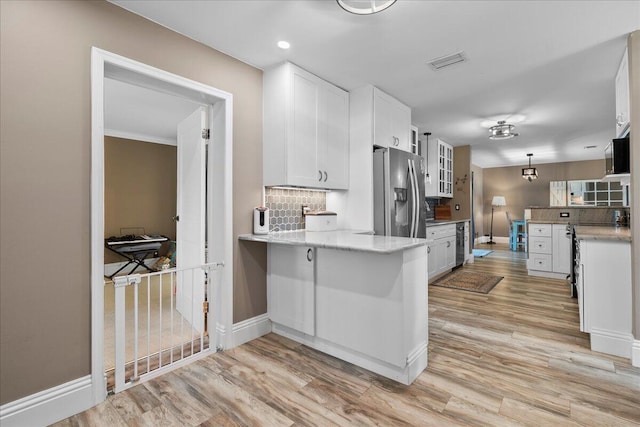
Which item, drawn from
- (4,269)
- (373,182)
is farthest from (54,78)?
(373,182)

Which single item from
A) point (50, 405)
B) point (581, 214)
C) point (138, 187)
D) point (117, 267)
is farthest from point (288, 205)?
point (581, 214)

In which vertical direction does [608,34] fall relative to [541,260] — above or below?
above

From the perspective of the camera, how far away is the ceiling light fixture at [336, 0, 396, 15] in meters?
1.85

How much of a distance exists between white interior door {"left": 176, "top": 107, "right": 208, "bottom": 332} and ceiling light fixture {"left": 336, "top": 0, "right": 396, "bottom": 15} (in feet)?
4.94

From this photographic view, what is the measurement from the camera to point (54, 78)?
5.73ft

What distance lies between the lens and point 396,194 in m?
3.46

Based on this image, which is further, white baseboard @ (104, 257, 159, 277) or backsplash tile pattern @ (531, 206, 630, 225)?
white baseboard @ (104, 257, 159, 277)

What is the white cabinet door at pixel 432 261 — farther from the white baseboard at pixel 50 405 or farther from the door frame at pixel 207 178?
the white baseboard at pixel 50 405

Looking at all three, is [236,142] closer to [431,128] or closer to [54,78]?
[54,78]

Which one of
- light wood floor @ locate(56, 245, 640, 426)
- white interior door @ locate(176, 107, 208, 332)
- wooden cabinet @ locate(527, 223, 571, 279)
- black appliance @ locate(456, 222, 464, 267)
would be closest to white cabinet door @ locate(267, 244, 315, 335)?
light wood floor @ locate(56, 245, 640, 426)

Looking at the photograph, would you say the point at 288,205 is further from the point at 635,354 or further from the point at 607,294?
the point at 635,354

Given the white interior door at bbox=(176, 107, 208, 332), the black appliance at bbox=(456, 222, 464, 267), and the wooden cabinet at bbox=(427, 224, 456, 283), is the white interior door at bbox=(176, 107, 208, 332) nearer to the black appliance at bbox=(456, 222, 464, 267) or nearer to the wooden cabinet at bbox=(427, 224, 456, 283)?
the wooden cabinet at bbox=(427, 224, 456, 283)

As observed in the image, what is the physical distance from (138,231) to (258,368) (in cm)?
452

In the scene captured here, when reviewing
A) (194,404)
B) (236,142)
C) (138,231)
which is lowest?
(194,404)
